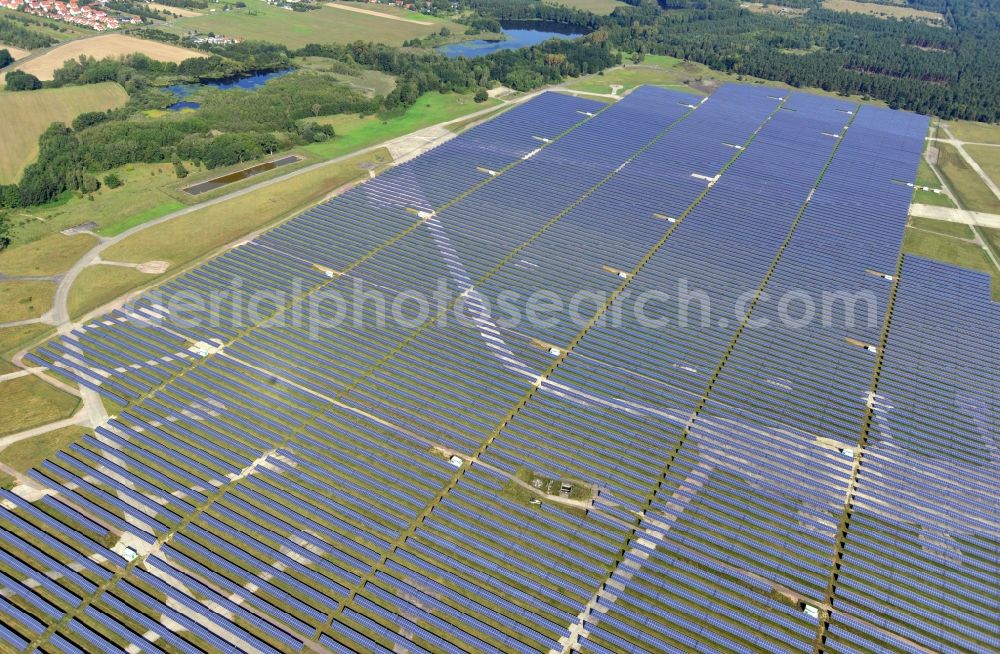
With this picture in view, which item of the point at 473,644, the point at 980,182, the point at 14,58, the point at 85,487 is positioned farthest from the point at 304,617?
the point at 14,58

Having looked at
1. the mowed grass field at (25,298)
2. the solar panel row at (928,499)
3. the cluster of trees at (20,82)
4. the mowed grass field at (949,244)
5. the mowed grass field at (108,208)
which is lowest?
the solar panel row at (928,499)

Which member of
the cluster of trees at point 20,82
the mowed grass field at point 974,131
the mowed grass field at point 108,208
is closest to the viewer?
the mowed grass field at point 108,208

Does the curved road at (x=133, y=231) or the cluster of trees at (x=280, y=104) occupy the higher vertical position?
the cluster of trees at (x=280, y=104)

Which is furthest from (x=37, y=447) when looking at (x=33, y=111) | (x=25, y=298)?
(x=33, y=111)

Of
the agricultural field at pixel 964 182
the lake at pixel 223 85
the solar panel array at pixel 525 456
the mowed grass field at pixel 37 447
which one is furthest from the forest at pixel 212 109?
the agricultural field at pixel 964 182

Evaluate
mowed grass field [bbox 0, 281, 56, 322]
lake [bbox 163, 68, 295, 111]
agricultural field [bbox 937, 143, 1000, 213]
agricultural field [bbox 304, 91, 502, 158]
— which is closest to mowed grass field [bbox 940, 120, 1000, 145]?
agricultural field [bbox 937, 143, 1000, 213]

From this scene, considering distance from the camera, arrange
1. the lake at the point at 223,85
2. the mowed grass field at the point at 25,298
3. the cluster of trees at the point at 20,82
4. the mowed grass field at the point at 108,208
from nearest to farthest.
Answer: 1. the mowed grass field at the point at 25,298
2. the mowed grass field at the point at 108,208
3. the cluster of trees at the point at 20,82
4. the lake at the point at 223,85

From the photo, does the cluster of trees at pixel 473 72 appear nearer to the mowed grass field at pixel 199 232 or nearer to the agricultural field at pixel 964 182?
the mowed grass field at pixel 199 232

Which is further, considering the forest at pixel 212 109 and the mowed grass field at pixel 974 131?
the mowed grass field at pixel 974 131
